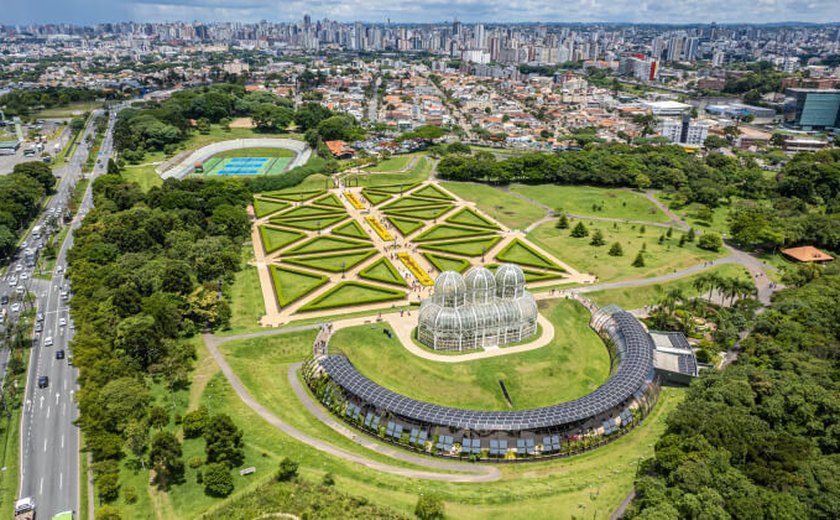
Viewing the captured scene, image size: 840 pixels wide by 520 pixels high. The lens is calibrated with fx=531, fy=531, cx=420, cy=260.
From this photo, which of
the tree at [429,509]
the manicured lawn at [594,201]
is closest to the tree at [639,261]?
the manicured lawn at [594,201]

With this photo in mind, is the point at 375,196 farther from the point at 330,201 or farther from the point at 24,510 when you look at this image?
the point at 24,510

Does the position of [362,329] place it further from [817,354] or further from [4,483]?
[817,354]

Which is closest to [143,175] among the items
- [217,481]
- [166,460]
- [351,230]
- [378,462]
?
[351,230]

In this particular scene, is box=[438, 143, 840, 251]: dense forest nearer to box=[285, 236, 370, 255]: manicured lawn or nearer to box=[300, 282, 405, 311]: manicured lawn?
box=[285, 236, 370, 255]: manicured lawn

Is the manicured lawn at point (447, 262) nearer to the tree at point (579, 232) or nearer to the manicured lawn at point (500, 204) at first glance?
the manicured lawn at point (500, 204)

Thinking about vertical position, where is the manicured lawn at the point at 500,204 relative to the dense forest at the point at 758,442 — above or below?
below

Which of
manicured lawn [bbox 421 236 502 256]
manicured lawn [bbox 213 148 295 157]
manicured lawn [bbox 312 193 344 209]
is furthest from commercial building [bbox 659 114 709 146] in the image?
manicured lawn [bbox 213 148 295 157]
